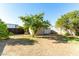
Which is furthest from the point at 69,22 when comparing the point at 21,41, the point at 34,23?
the point at 21,41

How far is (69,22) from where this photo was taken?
10.4ft

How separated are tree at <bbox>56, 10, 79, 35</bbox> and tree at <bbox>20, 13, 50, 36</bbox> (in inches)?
9.0

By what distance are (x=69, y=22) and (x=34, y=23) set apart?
1.98 feet

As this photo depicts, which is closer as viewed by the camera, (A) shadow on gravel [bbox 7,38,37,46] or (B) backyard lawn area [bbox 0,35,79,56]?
(B) backyard lawn area [bbox 0,35,79,56]

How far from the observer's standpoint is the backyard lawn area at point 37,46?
9.61 ft

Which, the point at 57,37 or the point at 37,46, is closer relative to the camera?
the point at 37,46

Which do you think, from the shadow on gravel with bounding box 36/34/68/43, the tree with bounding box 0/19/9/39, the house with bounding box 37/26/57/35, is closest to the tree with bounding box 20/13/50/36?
the house with bounding box 37/26/57/35

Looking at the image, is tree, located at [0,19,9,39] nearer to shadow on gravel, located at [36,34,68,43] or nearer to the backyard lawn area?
the backyard lawn area

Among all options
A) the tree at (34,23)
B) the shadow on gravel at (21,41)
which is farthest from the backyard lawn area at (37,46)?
the tree at (34,23)

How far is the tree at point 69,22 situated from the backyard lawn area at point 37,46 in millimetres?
224

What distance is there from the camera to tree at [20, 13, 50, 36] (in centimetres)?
312

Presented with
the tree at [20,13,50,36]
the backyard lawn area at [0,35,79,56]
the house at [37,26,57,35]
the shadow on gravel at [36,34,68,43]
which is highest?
the tree at [20,13,50,36]

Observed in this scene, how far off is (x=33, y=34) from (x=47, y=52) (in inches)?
16.0

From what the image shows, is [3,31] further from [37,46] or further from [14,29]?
[37,46]
